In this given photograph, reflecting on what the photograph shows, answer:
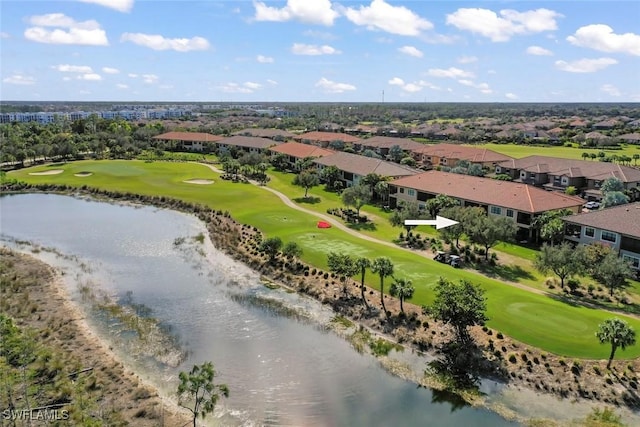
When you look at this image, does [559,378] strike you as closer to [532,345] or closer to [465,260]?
[532,345]

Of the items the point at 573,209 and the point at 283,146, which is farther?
the point at 283,146

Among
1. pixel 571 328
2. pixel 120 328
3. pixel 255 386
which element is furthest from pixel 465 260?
pixel 120 328

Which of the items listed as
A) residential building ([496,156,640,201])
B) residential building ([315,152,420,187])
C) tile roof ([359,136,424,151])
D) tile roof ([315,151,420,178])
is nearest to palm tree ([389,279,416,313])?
residential building ([315,152,420,187])

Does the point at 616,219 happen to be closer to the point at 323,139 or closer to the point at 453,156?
the point at 453,156

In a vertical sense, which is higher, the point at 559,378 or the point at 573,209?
the point at 573,209

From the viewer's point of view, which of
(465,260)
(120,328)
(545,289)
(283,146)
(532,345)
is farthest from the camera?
(283,146)

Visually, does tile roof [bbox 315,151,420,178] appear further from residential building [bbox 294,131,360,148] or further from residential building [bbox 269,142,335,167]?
residential building [bbox 294,131,360,148]

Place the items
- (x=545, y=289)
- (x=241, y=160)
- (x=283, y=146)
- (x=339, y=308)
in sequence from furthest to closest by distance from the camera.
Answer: (x=283, y=146)
(x=241, y=160)
(x=545, y=289)
(x=339, y=308)

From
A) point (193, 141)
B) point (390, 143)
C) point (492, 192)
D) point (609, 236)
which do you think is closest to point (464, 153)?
point (390, 143)
